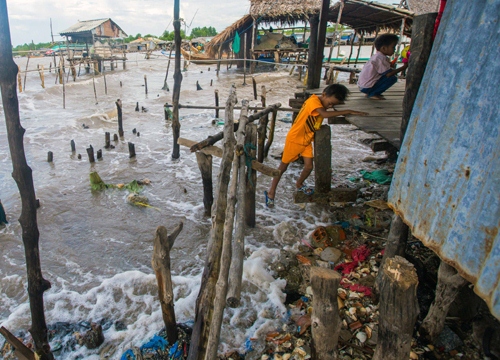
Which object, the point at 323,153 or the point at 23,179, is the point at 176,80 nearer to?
the point at 323,153

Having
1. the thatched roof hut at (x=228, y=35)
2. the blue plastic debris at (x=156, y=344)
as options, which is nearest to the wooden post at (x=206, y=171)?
the blue plastic debris at (x=156, y=344)

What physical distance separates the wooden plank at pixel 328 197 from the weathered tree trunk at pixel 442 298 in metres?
2.44

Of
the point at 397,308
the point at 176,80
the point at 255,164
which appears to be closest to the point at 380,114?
the point at 255,164

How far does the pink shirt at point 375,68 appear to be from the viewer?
217 inches

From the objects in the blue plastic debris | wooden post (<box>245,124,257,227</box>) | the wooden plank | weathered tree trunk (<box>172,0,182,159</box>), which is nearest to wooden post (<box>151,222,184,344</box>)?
the blue plastic debris

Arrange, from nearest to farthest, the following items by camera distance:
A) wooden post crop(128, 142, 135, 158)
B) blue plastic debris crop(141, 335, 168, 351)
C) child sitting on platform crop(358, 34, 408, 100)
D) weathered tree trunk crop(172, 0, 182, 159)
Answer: blue plastic debris crop(141, 335, 168, 351), child sitting on platform crop(358, 34, 408, 100), weathered tree trunk crop(172, 0, 182, 159), wooden post crop(128, 142, 135, 158)

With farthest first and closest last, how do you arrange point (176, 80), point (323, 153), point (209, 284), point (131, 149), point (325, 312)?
point (131, 149), point (176, 80), point (323, 153), point (209, 284), point (325, 312)

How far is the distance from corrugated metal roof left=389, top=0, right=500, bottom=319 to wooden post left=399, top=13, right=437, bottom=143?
0.89 ft

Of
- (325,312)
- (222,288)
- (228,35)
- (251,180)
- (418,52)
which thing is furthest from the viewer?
(228,35)

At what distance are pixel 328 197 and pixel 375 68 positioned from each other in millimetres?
2488

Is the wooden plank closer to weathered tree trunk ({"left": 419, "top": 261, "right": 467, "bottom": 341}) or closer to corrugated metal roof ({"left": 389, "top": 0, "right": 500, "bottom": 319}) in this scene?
weathered tree trunk ({"left": 419, "top": 261, "right": 467, "bottom": 341})

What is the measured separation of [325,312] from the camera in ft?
5.96

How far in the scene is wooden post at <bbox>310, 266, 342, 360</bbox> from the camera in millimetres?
1744

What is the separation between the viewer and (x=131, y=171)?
313 inches
